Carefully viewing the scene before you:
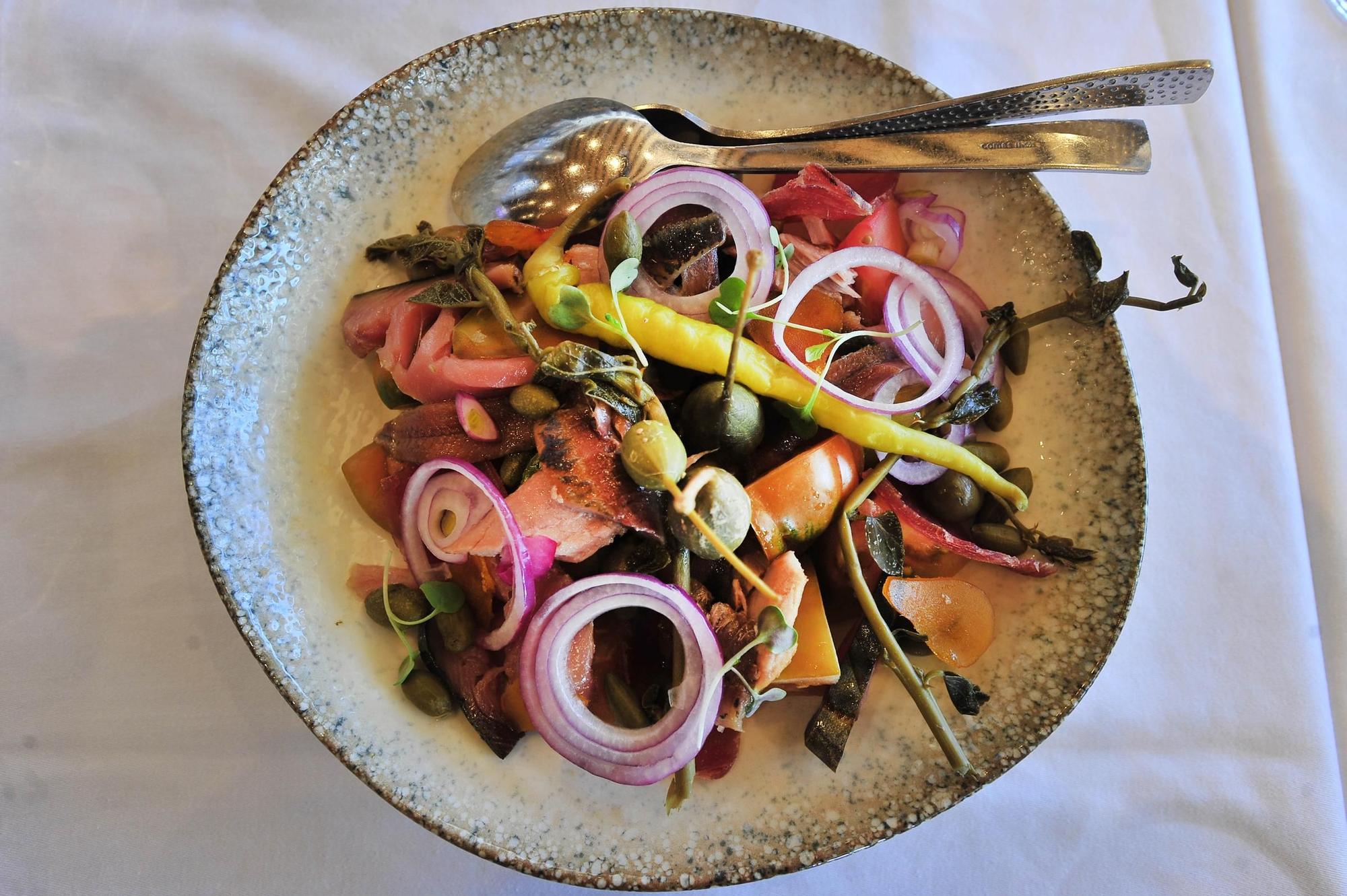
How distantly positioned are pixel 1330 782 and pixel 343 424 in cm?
238

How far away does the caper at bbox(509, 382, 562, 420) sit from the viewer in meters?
1.45

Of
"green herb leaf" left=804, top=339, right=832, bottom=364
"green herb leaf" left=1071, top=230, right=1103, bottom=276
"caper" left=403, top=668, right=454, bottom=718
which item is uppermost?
"green herb leaf" left=1071, top=230, right=1103, bottom=276

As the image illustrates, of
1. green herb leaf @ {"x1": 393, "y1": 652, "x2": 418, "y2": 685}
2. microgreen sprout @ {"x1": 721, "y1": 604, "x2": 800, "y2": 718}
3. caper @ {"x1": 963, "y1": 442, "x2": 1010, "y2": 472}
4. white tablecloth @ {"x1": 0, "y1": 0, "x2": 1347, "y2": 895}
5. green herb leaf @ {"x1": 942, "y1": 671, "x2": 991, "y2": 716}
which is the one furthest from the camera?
white tablecloth @ {"x1": 0, "y1": 0, "x2": 1347, "y2": 895}

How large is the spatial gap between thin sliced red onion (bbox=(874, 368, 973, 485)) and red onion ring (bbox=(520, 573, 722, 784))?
51 centimetres

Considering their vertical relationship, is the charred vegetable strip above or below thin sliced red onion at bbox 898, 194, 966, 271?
below

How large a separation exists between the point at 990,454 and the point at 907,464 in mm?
195

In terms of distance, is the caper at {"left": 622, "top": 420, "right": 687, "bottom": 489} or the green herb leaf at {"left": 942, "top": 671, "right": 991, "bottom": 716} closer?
the caper at {"left": 622, "top": 420, "right": 687, "bottom": 489}

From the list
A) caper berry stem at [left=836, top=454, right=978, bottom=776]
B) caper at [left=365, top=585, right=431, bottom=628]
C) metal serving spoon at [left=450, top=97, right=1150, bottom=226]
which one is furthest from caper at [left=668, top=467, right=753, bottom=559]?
metal serving spoon at [left=450, top=97, right=1150, bottom=226]

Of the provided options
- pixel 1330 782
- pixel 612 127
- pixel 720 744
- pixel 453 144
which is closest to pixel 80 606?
pixel 453 144

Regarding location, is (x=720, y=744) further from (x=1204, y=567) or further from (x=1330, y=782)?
(x=1330, y=782)

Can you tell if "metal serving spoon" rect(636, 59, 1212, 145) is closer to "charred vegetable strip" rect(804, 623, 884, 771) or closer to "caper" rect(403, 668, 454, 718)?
"charred vegetable strip" rect(804, 623, 884, 771)

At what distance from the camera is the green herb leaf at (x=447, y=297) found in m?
1.52

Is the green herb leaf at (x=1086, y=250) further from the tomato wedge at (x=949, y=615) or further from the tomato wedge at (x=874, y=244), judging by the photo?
the tomato wedge at (x=949, y=615)

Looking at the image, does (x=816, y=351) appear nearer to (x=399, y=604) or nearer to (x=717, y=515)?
(x=717, y=515)
